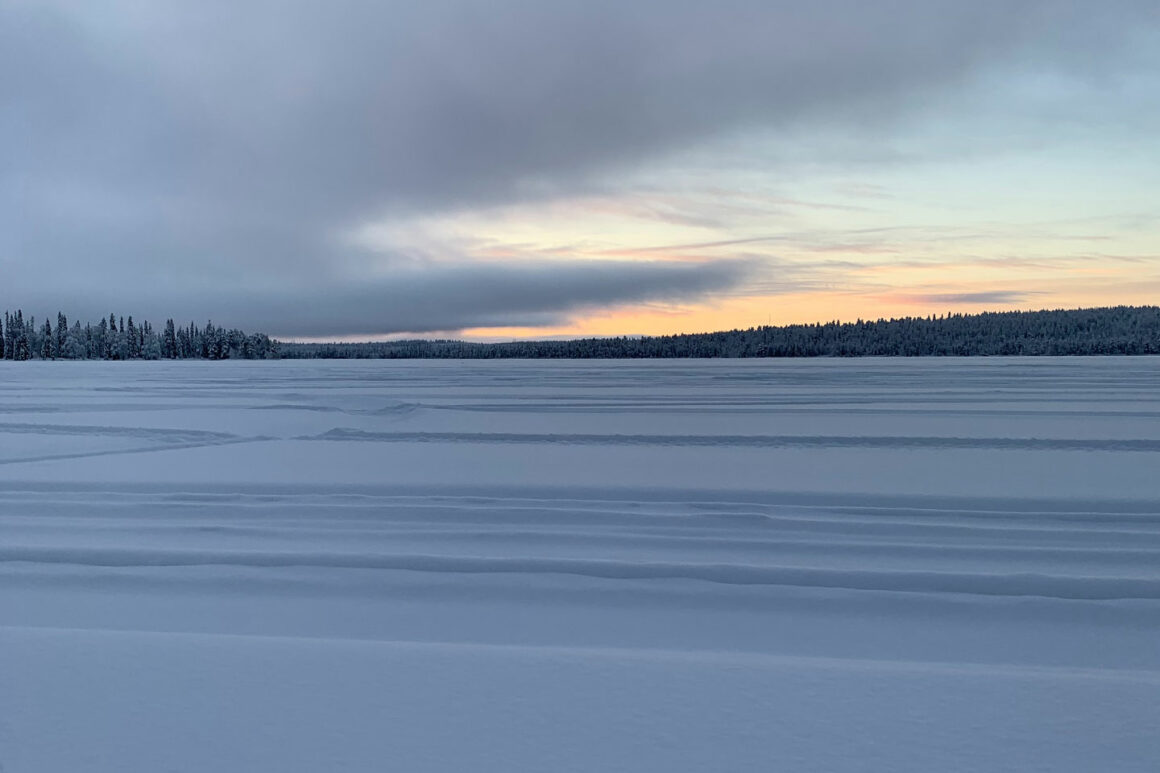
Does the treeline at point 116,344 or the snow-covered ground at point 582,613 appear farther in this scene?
the treeline at point 116,344

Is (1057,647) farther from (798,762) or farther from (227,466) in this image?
(227,466)

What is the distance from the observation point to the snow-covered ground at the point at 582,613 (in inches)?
102

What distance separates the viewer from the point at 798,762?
96.6 inches

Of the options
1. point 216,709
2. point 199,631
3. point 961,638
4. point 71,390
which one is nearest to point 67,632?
point 199,631

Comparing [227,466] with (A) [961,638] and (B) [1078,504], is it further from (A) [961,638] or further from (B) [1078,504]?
(B) [1078,504]

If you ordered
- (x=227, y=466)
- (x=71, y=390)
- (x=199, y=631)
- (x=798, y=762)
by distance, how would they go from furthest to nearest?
(x=71, y=390) → (x=227, y=466) → (x=199, y=631) → (x=798, y=762)

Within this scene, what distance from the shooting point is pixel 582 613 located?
Result: 3705mm

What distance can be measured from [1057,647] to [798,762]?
161 cm

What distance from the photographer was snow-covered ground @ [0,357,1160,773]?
258 centimetres

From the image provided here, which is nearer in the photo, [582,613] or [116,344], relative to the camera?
[582,613]

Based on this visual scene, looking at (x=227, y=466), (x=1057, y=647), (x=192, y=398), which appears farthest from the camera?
(x=192, y=398)

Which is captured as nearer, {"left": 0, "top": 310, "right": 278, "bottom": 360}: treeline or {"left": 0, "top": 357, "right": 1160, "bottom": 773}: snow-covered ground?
{"left": 0, "top": 357, "right": 1160, "bottom": 773}: snow-covered ground

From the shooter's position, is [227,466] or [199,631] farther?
[227,466]

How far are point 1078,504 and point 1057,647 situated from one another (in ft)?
10.2
